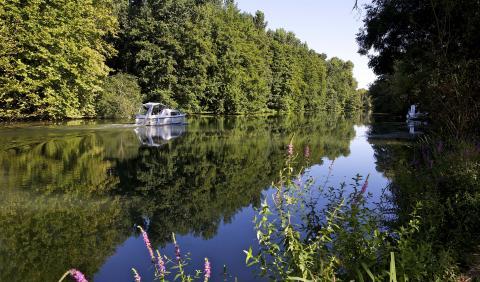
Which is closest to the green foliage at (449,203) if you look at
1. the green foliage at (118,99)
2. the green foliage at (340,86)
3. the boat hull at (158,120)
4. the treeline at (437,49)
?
the treeline at (437,49)

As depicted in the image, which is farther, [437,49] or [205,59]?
[205,59]

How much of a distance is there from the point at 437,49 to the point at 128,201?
38.2 feet

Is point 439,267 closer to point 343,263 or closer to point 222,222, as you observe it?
point 343,263

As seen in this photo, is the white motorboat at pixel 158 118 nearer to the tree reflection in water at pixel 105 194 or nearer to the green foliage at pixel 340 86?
the tree reflection in water at pixel 105 194

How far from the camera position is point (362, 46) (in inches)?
856

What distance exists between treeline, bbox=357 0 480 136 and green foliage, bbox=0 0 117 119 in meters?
22.2

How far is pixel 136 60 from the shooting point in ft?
159

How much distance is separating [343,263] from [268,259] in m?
2.17

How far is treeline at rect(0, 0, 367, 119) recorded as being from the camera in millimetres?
30453

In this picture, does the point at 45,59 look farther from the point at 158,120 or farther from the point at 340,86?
the point at 340,86

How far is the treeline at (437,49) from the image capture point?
10.9 meters

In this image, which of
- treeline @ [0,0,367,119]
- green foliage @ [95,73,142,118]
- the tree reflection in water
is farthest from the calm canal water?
green foliage @ [95,73,142,118]

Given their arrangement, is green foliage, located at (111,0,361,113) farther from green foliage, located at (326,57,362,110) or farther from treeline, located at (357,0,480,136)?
treeline, located at (357,0,480,136)

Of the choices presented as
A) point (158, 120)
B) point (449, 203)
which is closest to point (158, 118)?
point (158, 120)
